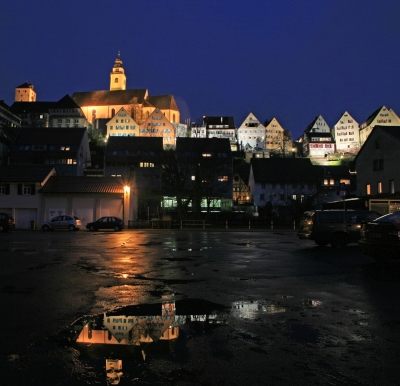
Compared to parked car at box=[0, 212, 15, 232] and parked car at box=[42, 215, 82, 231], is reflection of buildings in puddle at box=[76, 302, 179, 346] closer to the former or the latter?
parked car at box=[0, 212, 15, 232]

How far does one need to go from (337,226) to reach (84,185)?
109 ft

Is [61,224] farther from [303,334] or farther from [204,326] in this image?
[303,334]

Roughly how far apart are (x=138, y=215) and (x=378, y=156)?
2941 centimetres

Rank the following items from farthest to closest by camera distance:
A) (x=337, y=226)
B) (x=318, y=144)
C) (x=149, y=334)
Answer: (x=318, y=144), (x=337, y=226), (x=149, y=334)

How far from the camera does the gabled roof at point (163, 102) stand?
15212 centimetres

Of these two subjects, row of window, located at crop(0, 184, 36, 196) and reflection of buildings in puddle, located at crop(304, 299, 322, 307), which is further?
row of window, located at crop(0, 184, 36, 196)

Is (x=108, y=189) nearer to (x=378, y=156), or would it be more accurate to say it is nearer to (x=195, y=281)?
(x=378, y=156)

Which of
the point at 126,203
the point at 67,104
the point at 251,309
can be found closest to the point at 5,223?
the point at 126,203

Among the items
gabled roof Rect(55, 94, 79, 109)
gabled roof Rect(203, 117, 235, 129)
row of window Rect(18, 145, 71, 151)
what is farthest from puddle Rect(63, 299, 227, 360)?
gabled roof Rect(203, 117, 235, 129)

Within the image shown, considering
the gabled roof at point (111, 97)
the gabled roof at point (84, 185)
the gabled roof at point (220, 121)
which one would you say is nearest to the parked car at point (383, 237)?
the gabled roof at point (84, 185)

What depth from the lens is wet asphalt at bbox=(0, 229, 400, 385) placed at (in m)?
4.23

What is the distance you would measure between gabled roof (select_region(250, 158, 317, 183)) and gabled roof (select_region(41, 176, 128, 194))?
137 feet

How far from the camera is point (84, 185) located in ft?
154

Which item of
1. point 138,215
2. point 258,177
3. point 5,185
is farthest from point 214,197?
point 258,177
